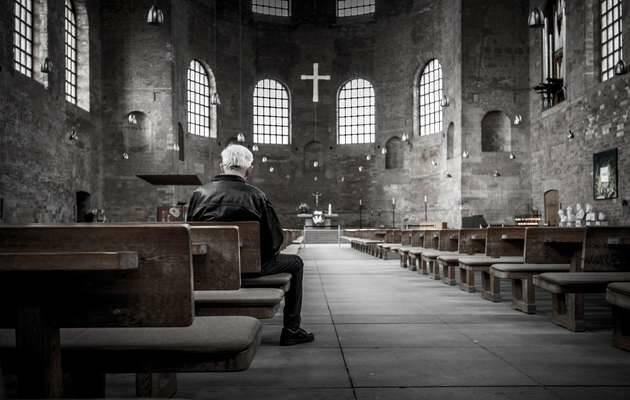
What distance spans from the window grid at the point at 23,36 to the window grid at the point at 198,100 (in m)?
8.75

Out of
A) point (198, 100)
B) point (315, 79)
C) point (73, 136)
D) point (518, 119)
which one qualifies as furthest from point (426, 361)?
point (315, 79)

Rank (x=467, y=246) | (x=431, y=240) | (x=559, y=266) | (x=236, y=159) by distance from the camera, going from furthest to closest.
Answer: (x=431, y=240) → (x=467, y=246) → (x=559, y=266) → (x=236, y=159)

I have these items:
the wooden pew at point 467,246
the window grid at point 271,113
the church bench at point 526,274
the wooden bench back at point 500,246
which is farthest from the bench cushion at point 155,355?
the window grid at point 271,113

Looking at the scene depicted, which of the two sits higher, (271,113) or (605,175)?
(271,113)

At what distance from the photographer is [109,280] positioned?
1.51 m

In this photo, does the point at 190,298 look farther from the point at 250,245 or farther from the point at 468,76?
the point at 468,76

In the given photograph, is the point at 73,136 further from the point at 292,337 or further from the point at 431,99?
the point at 292,337

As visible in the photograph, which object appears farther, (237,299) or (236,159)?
(236,159)

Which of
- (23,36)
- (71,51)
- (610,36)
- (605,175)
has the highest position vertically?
(71,51)

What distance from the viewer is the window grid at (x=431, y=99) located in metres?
24.1

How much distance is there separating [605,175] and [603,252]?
12.2m

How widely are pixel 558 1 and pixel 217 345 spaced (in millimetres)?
19982

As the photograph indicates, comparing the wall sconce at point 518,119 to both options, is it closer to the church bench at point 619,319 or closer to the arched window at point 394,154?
the arched window at point 394,154

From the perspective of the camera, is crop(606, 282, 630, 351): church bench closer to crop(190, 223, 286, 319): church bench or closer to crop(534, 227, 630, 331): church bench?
crop(534, 227, 630, 331): church bench
